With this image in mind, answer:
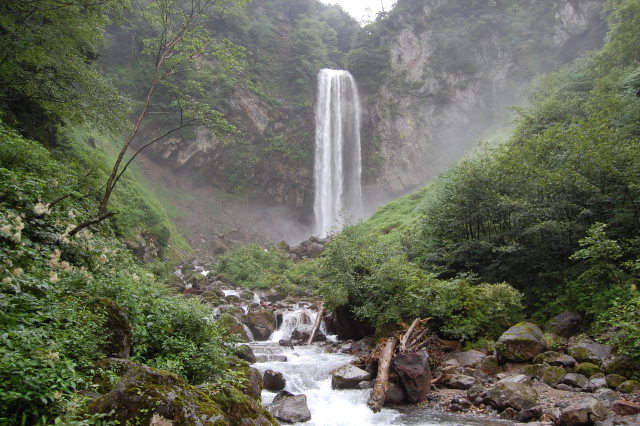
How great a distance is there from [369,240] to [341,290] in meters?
4.41

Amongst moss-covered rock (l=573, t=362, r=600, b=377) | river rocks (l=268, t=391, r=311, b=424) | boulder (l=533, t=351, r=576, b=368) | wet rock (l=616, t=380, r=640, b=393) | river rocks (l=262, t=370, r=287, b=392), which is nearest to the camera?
wet rock (l=616, t=380, r=640, b=393)

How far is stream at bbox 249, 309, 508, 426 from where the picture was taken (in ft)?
24.8

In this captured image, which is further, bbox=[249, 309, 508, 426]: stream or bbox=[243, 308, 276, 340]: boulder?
bbox=[243, 308, 276, 340]: boulder

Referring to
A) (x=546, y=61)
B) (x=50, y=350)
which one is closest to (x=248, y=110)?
(x=546, y=61)

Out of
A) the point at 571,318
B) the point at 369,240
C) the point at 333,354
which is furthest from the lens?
the point at 369,240

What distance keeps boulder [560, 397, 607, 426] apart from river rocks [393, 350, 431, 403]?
2749mm

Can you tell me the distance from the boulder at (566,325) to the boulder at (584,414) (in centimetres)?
425

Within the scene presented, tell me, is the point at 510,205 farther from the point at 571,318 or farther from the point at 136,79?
the point at 136,79

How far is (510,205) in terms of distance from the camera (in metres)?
12.7

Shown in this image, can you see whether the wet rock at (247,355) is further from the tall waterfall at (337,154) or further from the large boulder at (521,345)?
the tall waterfall at (337,154)

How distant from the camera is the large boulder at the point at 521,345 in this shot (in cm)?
952

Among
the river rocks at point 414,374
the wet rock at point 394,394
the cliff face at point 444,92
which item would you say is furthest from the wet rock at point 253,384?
the cliff face at point 444,92

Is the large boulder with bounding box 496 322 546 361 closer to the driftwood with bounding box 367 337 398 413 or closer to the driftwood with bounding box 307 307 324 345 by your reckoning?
the driftwood with bounding box 367 337 398 413

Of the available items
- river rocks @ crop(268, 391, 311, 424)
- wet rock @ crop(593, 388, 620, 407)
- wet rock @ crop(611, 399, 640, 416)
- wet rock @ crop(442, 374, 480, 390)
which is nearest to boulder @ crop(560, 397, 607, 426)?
wet rock @ crop(611, 399, 640, 416)
